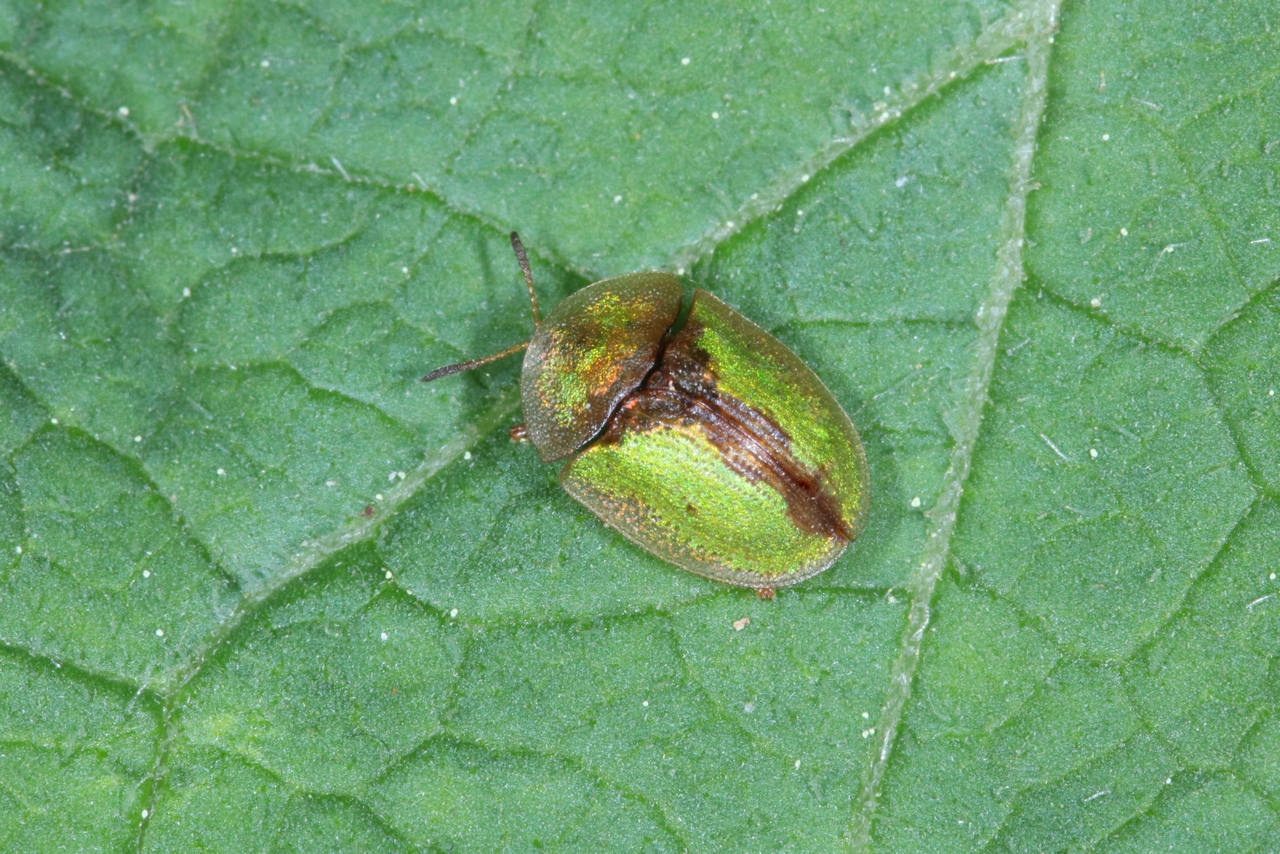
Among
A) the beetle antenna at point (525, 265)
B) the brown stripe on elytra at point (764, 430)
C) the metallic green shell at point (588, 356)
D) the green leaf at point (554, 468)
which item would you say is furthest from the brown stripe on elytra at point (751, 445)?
the beetle antenna at point (525, 265)

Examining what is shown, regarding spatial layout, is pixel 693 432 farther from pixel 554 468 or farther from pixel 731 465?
pixel 554 468

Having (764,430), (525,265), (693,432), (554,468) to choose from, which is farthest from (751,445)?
(525,265)

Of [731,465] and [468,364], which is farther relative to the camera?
[468,364]

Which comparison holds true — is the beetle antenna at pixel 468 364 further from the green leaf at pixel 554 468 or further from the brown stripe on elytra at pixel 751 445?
the brown stripe on elytra at pixel 751 445

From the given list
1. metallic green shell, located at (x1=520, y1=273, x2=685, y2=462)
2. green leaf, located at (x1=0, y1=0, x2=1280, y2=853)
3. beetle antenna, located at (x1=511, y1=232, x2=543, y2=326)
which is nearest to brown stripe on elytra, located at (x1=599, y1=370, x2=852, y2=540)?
metallic green shell, located at (x1=520, y1=273, x2=685, y2=462)

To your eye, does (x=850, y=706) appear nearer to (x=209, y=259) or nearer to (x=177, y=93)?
(x=209, y=259)

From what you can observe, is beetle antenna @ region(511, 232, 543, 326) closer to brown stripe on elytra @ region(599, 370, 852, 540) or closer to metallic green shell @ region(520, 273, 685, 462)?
metallic green shell @ region(520, 273, 685, 462)
